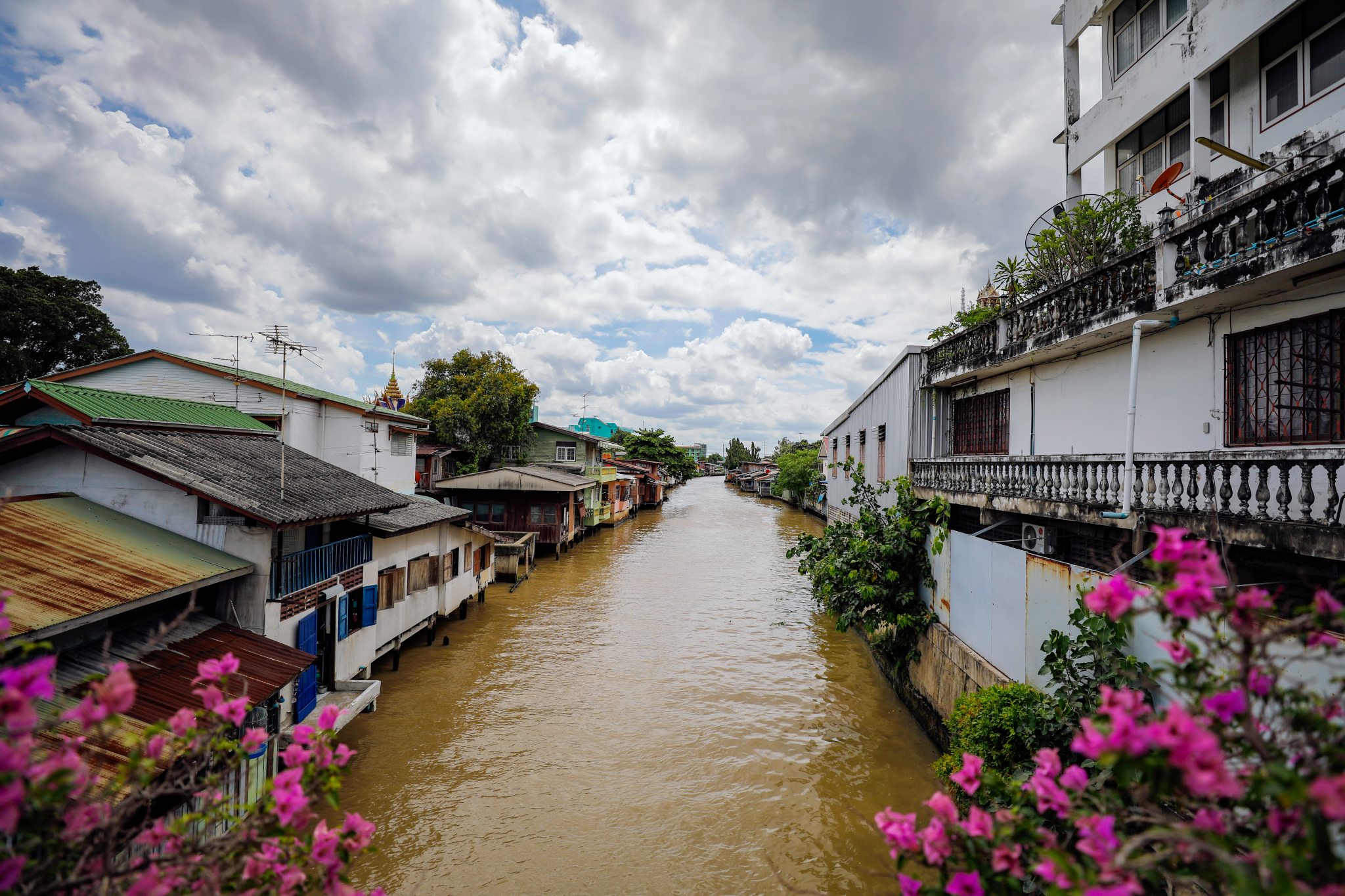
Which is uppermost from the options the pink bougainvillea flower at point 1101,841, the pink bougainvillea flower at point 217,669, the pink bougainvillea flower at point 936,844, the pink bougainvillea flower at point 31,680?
the pink bougainvillea flower at point 31,680

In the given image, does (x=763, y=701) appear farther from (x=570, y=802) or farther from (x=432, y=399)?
(x=432, y=399)

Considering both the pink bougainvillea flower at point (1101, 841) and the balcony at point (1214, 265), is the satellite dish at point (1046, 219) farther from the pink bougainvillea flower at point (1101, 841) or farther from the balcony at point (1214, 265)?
the pink bougainvillea flower at point (1101, 841)

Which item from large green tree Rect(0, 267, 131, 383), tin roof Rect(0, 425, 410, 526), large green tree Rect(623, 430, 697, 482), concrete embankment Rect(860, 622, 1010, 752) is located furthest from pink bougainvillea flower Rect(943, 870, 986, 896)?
large green tree Rect(623, 430, 697, 482)

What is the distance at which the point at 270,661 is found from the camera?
7.45 metres

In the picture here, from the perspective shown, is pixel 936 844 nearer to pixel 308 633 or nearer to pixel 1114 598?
pixel 1114 598

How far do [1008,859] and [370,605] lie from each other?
11907 millimetres

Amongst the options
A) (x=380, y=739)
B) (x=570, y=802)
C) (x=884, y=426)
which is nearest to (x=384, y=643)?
(x=380, y=739)

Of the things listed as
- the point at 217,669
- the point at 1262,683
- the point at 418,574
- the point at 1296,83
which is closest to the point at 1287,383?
the point at 1296,83

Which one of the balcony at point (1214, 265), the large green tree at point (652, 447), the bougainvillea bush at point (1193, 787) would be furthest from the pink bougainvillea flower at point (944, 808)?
the large green tree at point (652, 447)

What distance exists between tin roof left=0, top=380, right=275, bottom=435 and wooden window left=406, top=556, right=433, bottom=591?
409 cm

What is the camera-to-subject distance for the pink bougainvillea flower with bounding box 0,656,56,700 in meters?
1.88

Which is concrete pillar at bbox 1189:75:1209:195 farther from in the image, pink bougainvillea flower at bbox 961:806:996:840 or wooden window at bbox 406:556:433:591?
wooden window at bbox 406:556:433:591

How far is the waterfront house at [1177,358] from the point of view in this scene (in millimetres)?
5500

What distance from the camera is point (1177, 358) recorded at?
7410mm
